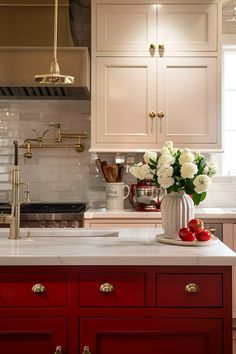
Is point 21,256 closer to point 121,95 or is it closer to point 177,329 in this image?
point 177,329

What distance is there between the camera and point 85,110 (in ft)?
14.2

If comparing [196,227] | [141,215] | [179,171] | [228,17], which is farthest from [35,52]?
[196,227]

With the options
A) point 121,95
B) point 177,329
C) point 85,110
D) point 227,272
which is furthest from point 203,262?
point 85,110

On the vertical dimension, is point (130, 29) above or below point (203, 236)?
above

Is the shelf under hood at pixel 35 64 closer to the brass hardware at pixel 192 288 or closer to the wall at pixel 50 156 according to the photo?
the wall at pixel 50 156

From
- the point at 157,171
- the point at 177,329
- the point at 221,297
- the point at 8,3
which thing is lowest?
the point at 177,329

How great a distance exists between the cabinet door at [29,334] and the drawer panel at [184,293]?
1.34 ft

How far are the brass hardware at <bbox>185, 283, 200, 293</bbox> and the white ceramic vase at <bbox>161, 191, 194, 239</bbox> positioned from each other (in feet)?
1.24

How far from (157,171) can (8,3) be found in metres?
2.47

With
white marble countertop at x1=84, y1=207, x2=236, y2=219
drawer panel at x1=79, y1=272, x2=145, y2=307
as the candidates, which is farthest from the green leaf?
white marble countertop at x1=84, y1=207, x2=236, y2=219

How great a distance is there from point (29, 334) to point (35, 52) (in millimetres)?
2510

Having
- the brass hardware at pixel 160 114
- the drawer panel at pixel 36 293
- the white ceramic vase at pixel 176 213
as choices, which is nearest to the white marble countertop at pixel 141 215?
the brass hardware at pixel 160 114

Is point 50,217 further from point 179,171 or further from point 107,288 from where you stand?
point 107,288

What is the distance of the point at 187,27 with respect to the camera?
12.7 ft
